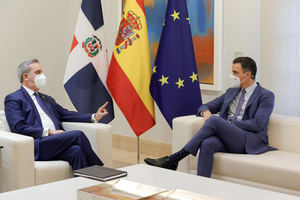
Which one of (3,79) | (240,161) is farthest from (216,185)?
(3,79)

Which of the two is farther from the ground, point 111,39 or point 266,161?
point 111,39

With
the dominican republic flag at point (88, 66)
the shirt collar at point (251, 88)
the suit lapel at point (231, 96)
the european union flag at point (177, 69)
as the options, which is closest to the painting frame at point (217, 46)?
the european union flag at point (177, 69)

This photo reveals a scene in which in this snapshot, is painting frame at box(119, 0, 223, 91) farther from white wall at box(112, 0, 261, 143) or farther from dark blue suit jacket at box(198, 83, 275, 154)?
dark blue suit jacket at box(198, 83, 275, 154)

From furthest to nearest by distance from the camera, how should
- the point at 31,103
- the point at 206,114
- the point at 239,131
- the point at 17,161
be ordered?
the point at 206,114 < the point at 31,103 < the point at 239,131 < the point at 17,161

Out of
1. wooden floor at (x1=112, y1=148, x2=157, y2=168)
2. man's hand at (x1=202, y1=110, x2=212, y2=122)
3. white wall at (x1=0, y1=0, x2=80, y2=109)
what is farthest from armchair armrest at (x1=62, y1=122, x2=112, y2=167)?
white wall at (x1=0, y1=0, x2=80, y2=109)

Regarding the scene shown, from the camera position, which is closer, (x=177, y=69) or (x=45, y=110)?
(x=45, y=110)

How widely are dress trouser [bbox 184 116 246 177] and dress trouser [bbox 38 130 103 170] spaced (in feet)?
2.70

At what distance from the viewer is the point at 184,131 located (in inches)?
167

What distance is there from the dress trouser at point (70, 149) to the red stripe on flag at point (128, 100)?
777mm

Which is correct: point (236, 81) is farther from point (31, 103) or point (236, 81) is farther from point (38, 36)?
point (38, 36)

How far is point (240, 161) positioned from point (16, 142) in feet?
5.70

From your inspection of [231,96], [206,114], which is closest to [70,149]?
[206,114]

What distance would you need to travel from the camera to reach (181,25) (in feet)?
15.3

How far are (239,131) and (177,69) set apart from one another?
944 millimetres
